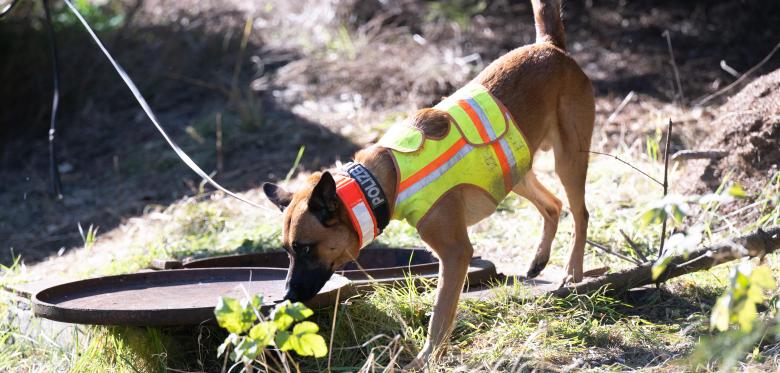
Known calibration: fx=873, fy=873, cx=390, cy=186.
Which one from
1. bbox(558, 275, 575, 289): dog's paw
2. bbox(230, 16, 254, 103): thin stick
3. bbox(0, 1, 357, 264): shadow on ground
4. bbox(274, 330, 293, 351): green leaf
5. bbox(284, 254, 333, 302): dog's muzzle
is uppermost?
bbox(274, 330, 293, 351): green leaf

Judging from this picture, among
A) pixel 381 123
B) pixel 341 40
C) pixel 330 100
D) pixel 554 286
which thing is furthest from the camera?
pixel 341 40

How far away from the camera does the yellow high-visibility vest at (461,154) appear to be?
430 cm

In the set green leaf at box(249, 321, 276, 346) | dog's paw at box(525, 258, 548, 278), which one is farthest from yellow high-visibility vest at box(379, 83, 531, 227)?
green leaf at box(249, 321, 276, 346)

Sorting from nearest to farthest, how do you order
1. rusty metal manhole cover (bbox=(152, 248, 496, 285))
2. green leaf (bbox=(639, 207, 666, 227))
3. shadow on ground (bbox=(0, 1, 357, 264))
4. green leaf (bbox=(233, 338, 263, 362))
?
green leaf (bbox=(639, 207, 666, 227)) < green leaf (bbox=(233, 338, 263, 362)) < rusty metal manhole cover (bbox=(152, 248, 496, 285)) < shadow on ground (bbox=(0, 1, 357, 264))

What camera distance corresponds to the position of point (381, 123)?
28.2ft

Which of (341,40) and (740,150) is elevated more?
(740,150)

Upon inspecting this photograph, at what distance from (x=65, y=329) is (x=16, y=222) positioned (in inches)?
143

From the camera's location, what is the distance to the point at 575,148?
5.05 m

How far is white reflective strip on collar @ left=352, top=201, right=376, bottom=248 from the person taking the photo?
4121mm

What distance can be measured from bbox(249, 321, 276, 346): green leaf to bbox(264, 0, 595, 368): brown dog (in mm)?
876

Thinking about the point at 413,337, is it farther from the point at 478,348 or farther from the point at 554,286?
the point at 554,286

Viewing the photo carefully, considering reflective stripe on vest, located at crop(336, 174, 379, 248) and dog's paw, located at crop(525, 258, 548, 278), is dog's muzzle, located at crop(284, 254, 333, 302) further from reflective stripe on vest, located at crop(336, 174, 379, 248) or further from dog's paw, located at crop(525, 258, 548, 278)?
dog's paw, located at crop(525, 258, 548, 278)

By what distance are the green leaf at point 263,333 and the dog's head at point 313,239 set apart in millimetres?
868

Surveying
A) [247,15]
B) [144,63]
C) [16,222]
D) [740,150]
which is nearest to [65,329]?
[16,222]
